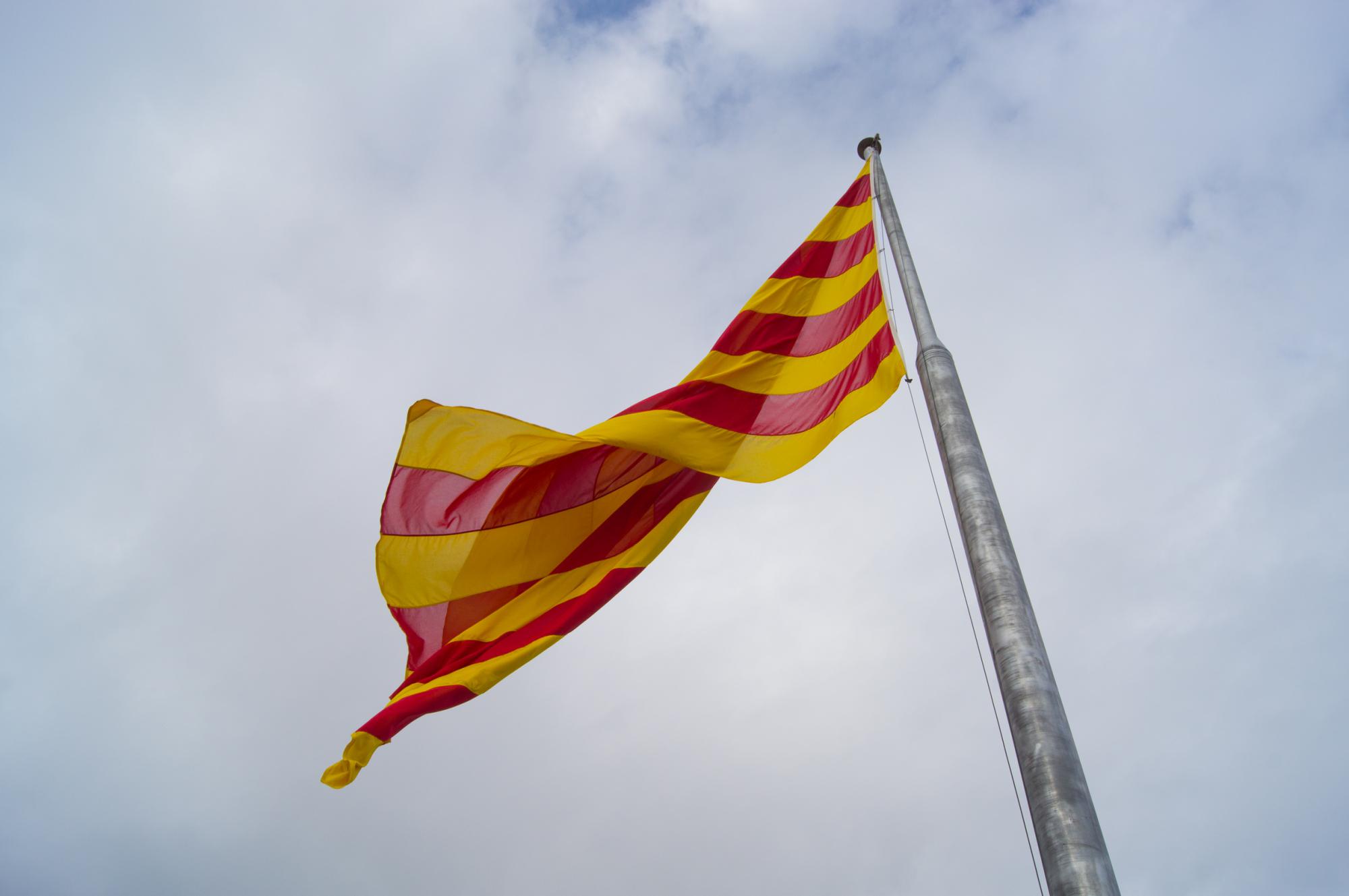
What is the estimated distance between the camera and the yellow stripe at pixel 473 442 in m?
10.3

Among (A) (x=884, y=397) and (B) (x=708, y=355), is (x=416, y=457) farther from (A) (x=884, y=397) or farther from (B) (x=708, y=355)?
(A) (x=884, y=397)

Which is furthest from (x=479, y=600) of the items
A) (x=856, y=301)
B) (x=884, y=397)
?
(x=856, y=301)

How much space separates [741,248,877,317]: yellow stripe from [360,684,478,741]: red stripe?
5.67 m

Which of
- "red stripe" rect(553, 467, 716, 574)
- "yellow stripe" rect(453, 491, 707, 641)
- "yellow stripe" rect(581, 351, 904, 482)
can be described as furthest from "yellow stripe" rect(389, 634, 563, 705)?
"yellow stripe" rect(581, 351, 904, 482)

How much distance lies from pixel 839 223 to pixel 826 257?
1.68 feet

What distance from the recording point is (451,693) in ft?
30.9

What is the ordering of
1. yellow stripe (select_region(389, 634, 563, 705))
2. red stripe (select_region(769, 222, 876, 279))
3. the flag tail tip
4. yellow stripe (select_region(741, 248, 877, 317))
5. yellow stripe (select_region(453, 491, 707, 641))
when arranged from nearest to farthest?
1. the flag tail tip
2. yellow stripe (select_region(389, 634, 563, 705))
3. yellow stripe (select_region(453, 491, 707, 641))
4. yellow stripe (select_region(741, 248, 877, 317))
5. red stripe (select_region(769, 222, 876, 279))

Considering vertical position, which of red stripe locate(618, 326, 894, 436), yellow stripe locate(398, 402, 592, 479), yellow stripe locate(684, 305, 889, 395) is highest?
yellow stripe locate(684, 305, 889, 395)

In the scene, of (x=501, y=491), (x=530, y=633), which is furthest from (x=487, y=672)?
(x=501, y=491)

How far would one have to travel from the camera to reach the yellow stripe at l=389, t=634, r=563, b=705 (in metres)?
9.54

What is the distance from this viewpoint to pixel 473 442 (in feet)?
34.4

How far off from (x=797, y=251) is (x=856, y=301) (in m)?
1.16

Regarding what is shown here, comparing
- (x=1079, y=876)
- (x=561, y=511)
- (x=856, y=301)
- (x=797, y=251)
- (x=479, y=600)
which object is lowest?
(x=1079, y=876)

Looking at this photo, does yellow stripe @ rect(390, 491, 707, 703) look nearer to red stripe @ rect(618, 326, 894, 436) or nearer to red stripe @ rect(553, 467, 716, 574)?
red stripe @ rect(553, 467, 716, 574)
